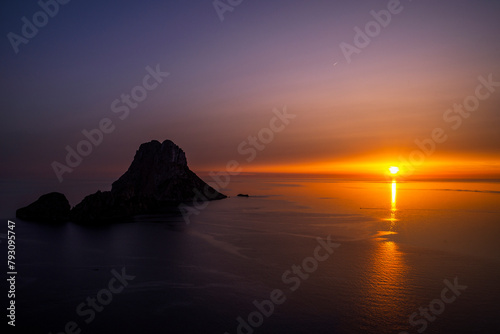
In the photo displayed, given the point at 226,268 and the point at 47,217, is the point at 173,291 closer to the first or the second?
the point at 226,268

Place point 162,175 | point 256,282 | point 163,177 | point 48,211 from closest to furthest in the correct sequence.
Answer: point 256,282, point 48,211, point 163,177, point 162,175

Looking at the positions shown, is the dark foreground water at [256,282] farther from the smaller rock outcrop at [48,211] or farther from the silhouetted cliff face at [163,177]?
the silhouetted cliff face at [163,177]

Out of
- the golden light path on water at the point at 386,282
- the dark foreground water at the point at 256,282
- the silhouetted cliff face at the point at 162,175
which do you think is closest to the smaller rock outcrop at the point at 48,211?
the dark foreground water at the point at 256,282

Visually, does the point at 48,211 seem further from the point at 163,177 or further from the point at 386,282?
the point at 386,282

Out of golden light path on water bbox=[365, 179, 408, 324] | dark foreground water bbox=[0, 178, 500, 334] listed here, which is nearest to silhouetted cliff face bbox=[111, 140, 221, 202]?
dark foreground water bbox=[0, 178, 500, 334]

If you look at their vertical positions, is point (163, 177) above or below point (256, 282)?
above

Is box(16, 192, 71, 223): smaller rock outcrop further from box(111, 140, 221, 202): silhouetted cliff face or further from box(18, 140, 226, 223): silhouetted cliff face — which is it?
box(111, 140, 221, 202): silhouetted cliff face

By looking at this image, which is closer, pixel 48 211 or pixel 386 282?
pixel 386 282

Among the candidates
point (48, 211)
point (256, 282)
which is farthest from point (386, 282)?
point (48, 211)
